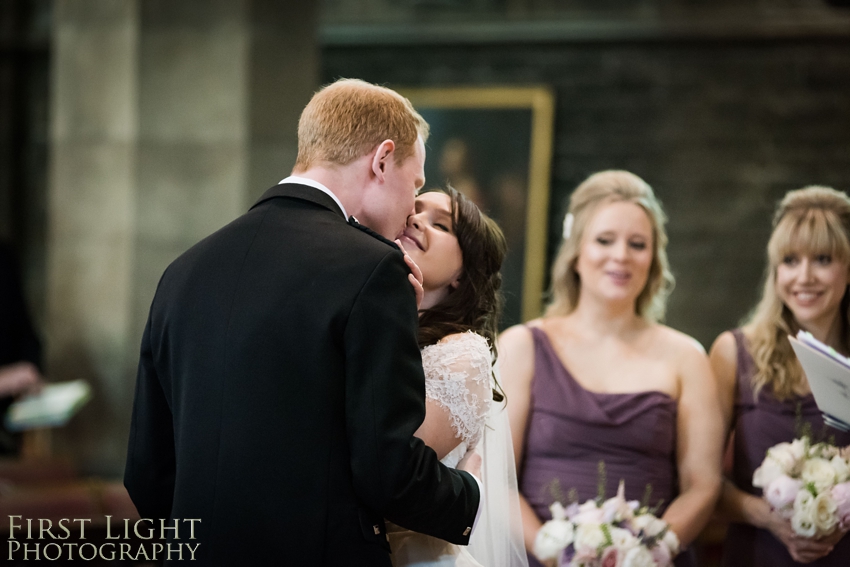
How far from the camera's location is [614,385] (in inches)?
135

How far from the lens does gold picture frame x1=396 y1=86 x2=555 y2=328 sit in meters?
7.16

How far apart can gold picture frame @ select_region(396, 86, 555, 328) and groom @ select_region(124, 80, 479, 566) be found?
5.26 m

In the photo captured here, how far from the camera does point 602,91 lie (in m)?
7.14

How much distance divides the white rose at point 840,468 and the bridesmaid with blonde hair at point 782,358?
0.21 metres

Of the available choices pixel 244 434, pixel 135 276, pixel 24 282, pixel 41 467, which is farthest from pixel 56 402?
pixel 244 434

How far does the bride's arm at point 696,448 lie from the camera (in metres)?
3.28

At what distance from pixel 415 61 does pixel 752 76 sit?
2.66m

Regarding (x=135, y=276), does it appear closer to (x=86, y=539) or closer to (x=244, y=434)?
(x=86, y=539)

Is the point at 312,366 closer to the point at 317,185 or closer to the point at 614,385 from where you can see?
the point at 317,185

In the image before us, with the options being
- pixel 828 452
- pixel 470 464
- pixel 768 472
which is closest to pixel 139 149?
pixel 470 464

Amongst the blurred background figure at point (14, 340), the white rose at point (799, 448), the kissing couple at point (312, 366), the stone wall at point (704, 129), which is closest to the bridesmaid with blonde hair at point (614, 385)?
the white rose at point (799, 448)

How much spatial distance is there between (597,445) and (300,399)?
183 cm

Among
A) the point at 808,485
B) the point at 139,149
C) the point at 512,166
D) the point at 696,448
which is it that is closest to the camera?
the point at 808,485

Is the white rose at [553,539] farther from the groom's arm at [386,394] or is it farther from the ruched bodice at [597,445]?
the groom's arm at [386,394]
